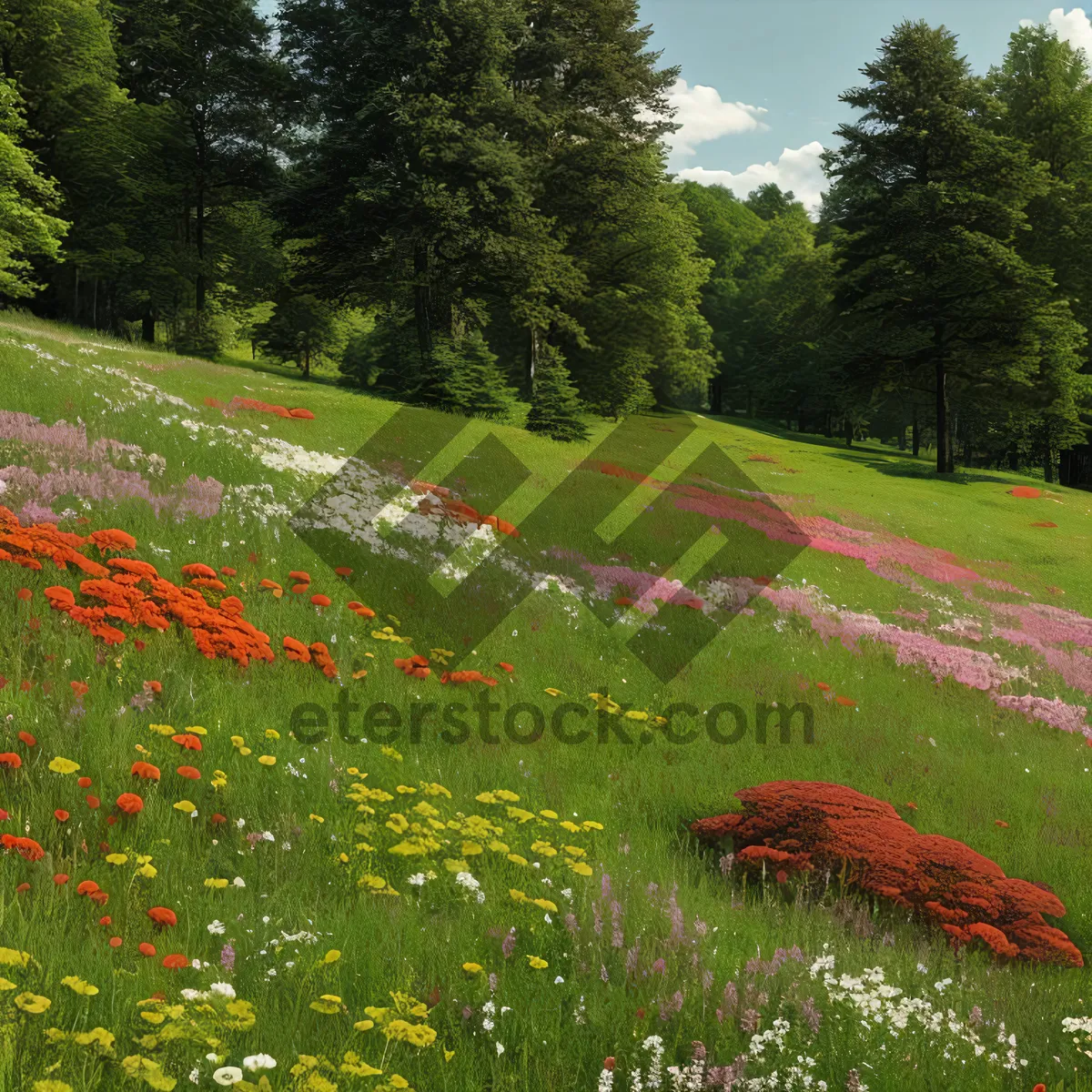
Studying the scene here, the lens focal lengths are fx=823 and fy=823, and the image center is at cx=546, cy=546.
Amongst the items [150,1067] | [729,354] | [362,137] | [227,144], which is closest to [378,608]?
[150,1067]

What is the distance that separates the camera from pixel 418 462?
64.6 ft

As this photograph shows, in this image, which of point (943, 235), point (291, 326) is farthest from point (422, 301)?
point (943, 235)

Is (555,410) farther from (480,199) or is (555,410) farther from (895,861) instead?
(895,861)

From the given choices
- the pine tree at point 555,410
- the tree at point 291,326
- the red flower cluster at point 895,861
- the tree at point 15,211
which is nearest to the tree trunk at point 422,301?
the pine tree at point 555,410

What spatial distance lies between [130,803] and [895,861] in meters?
4.77

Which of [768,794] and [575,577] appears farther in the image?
[575,577]

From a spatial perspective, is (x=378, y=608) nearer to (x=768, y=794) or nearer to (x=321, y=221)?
(x=768, y=794)

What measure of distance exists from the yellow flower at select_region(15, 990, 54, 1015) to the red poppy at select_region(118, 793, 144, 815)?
145cm

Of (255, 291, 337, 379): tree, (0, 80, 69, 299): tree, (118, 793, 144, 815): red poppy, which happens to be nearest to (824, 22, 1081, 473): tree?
(255, 291, 337, 379): tree

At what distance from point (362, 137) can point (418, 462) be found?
2410 cm

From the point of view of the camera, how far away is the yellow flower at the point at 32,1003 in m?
2.72

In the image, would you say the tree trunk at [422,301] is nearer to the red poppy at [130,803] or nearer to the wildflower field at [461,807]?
the wildflower field at [461,807]

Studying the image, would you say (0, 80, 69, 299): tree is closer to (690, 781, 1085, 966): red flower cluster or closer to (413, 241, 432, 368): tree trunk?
(413, 241, 432, 368): tree trunk

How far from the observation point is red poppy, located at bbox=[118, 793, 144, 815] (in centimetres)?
422
